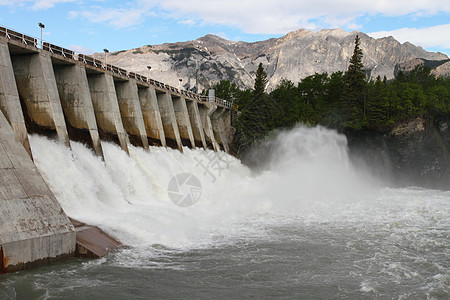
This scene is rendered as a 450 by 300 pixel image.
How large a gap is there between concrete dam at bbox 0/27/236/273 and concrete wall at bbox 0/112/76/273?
0.03 m

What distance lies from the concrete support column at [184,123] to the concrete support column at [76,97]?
17.7 meters

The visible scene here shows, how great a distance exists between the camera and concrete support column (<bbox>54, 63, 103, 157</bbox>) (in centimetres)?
2514

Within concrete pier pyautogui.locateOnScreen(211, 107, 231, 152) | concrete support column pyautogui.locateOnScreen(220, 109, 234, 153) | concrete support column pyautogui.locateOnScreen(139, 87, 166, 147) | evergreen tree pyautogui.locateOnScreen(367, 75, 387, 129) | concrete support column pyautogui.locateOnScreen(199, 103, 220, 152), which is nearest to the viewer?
concrete support column pyautogui.locateOnScreen(139, 87, 166, 147)

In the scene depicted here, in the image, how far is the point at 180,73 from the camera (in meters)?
157

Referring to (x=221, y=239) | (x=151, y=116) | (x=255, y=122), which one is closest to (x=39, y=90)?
(x=221, y=239)

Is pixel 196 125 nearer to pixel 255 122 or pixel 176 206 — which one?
pixel 255 122

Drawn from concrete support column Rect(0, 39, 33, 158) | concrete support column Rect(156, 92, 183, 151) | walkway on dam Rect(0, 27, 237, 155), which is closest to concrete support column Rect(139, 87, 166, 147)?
walkway on dam Rect(0, 27, 237, 155)

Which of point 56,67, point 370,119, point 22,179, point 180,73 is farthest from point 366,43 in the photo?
point 22,179

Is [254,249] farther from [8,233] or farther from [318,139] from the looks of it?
[318,139]

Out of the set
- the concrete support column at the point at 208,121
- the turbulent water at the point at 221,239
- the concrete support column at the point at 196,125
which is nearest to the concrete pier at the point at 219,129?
the concrete support column at the point at 208,121

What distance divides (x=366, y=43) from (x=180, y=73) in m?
81.2

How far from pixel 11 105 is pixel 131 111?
593 inches

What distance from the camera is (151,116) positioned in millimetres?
36062

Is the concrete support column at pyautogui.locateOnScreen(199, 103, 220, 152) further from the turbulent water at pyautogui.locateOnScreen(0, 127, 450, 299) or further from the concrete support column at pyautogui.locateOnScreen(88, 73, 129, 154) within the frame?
the concrete support column at pyautogui.locateOnScreen(88, 73, 129, 154)
